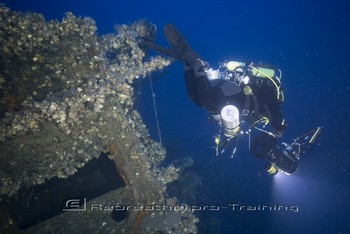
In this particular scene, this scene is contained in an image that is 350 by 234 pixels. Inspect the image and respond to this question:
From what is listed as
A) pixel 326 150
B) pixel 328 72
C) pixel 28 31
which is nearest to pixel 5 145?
pixel 28 31

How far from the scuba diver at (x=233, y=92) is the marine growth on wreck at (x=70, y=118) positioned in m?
0.61

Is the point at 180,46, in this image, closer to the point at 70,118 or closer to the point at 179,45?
→ the point at 179,45

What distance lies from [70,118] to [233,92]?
281 centimetres

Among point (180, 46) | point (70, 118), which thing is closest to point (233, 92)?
point (180, 46)

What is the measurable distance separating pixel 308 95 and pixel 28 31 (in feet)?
91.6

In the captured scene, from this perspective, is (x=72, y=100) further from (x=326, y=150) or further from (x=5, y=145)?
(x=326, y=150)

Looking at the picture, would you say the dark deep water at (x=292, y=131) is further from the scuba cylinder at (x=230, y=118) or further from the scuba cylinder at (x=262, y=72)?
the scuba cylinder at (x=230, y=118)

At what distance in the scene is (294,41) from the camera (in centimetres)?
5703

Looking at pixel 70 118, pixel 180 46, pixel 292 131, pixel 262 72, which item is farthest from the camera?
pixel 292 131

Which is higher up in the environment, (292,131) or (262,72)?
(292,131)

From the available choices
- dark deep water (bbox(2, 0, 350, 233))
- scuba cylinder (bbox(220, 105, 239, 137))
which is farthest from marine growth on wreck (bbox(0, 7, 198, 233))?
dark deep water (bbox(2, 0, 350, 233))

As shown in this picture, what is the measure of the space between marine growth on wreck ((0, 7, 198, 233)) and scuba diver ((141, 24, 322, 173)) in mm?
613

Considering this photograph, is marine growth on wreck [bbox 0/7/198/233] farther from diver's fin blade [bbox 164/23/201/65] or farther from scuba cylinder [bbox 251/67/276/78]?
scuba cylinder [bbox 251/67/276/78]

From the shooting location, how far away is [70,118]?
11.7 ft
